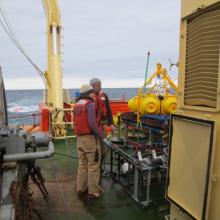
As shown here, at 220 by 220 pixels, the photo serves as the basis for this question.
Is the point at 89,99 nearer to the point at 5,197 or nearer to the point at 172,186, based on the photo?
the point at 172,186

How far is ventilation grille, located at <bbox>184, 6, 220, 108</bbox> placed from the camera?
215 centimetres

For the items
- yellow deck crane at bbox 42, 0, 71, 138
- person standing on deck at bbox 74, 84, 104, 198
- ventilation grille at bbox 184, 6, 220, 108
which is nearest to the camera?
ventilation grille at bbox 184, 6, 220, 108

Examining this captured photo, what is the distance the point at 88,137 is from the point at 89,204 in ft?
3.29

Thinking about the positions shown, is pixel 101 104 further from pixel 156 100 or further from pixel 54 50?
pixel 54 50

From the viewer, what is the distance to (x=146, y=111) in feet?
16.2

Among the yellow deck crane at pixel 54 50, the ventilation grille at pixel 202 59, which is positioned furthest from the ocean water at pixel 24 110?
the ventilation grille at pixel 202 59

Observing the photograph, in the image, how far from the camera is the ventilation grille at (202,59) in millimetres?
2146

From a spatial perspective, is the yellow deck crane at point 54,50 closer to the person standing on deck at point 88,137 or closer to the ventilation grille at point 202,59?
the person standing on deck at point 88,137

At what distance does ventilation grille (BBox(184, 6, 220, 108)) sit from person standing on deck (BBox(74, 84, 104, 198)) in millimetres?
1725

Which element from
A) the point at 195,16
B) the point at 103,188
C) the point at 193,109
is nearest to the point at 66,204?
the point at 103,188

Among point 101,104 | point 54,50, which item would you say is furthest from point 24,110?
point 101,104

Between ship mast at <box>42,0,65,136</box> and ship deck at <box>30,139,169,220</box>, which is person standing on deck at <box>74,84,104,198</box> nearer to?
ship deck at <box>30,139,169,220</box>

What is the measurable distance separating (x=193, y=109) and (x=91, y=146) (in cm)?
204

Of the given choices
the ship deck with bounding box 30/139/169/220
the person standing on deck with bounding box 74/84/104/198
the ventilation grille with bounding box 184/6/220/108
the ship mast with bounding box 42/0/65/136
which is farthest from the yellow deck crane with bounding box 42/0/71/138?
the ventilation grille with bounding box 184/6/220/108
